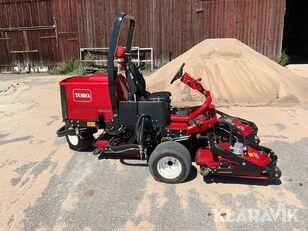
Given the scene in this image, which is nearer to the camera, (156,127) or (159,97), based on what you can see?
(156,127)

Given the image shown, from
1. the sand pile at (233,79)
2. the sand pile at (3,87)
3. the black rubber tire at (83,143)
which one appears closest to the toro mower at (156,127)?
the black rubber tire at (83,143)

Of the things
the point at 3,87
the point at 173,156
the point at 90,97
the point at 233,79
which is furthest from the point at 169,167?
the point at 3,87

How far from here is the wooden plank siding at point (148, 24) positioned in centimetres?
1375

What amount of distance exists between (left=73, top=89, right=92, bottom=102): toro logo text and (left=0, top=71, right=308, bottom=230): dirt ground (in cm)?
107

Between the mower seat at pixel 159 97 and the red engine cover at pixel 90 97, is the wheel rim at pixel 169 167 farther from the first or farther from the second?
the red engine cover at pixel 90 97

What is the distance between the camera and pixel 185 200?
4184 millimetres

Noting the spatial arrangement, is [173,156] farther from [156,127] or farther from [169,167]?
[156,127]

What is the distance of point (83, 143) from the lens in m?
5.72

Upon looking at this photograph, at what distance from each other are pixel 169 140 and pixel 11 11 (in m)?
13.4

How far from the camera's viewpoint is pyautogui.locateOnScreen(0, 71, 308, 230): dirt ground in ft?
12.4

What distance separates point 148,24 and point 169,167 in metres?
10.7

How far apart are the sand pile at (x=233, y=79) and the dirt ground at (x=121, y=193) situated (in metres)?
2.22

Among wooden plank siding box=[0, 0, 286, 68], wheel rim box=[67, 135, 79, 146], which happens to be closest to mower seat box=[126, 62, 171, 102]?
wheel rim box=[67, 135, 79, 146]

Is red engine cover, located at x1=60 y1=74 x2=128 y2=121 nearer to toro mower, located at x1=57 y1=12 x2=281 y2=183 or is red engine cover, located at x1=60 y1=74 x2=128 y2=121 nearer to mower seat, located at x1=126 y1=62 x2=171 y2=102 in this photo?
toro mower, located at x1=57 y1=12 x2=281 y2=183
